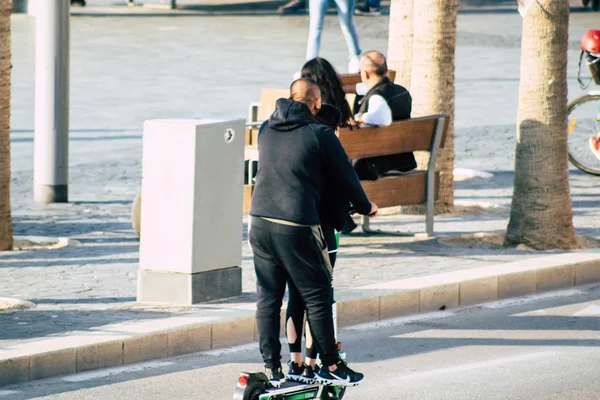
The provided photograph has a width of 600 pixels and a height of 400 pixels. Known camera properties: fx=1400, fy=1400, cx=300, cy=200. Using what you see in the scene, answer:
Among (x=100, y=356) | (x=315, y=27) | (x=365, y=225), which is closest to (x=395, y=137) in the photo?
(x=365, y=225)

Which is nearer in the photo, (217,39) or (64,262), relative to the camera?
(64,262)

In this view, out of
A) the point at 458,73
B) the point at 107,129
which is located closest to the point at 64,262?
the point at 107,129

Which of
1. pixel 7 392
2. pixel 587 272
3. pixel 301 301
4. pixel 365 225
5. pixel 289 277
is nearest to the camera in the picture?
pixel 289 277

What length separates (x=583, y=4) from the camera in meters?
32.7

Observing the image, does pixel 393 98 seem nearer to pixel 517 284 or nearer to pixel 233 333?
pixel 517 284

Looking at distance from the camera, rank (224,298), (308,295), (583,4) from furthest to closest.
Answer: (583,4) < (224,298) < (308,295)

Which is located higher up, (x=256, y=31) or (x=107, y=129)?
(x=256, y=31)

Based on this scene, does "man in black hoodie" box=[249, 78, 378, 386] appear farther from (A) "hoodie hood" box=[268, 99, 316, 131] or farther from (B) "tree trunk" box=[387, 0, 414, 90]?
(B) "tree trunk" box=[387, 0, 414, 90]

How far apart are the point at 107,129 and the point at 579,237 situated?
7097 mm

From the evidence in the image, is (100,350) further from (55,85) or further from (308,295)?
(55,85)

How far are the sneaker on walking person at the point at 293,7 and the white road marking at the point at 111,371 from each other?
24706 mm

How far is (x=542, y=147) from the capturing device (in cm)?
1045

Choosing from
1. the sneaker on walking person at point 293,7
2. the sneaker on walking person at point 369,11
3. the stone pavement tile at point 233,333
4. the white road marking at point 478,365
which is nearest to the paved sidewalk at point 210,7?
the sneaker on walking person at point 293,7

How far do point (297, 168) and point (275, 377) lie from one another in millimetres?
971
